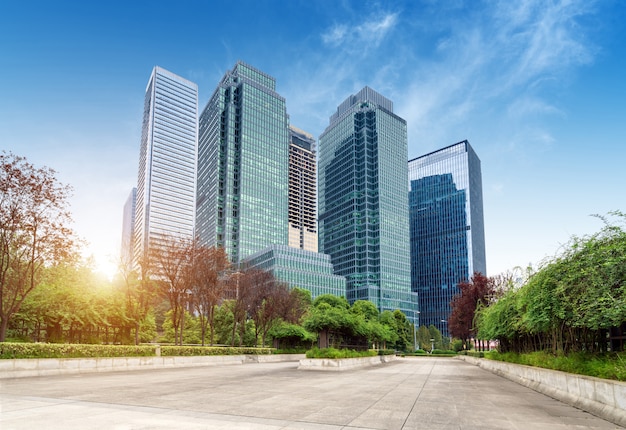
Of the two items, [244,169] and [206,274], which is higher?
[244,169]

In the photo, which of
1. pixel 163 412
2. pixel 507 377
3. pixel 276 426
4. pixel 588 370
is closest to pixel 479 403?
pixel 588 370

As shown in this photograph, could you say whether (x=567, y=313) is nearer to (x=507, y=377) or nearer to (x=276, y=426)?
(x=276, y=426)

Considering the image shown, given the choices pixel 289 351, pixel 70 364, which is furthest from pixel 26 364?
pixel 289 351

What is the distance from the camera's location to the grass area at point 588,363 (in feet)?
34.6

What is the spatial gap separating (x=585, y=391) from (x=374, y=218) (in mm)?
169611

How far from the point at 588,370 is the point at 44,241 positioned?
2638cm

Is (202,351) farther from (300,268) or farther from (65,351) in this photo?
(300,268)

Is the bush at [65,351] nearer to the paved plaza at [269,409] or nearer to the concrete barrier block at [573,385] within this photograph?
the paved plaza at [269,409]

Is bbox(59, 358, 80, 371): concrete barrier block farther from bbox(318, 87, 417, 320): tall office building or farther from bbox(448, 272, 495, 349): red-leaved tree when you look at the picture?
bbox(318, 87, 417, 320): tall office building

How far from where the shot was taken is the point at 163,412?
32.0 feet

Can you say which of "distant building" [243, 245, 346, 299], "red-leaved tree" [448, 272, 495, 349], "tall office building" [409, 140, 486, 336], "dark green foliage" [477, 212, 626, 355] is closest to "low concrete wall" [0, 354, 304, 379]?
"dark green foliage" [477, 212, 626, 355]

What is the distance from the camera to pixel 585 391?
11.7 m

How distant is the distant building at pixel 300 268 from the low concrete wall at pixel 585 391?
11180 centimetres

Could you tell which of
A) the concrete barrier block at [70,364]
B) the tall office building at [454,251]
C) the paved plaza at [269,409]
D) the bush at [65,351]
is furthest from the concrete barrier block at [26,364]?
the tall office building at [454,251]
